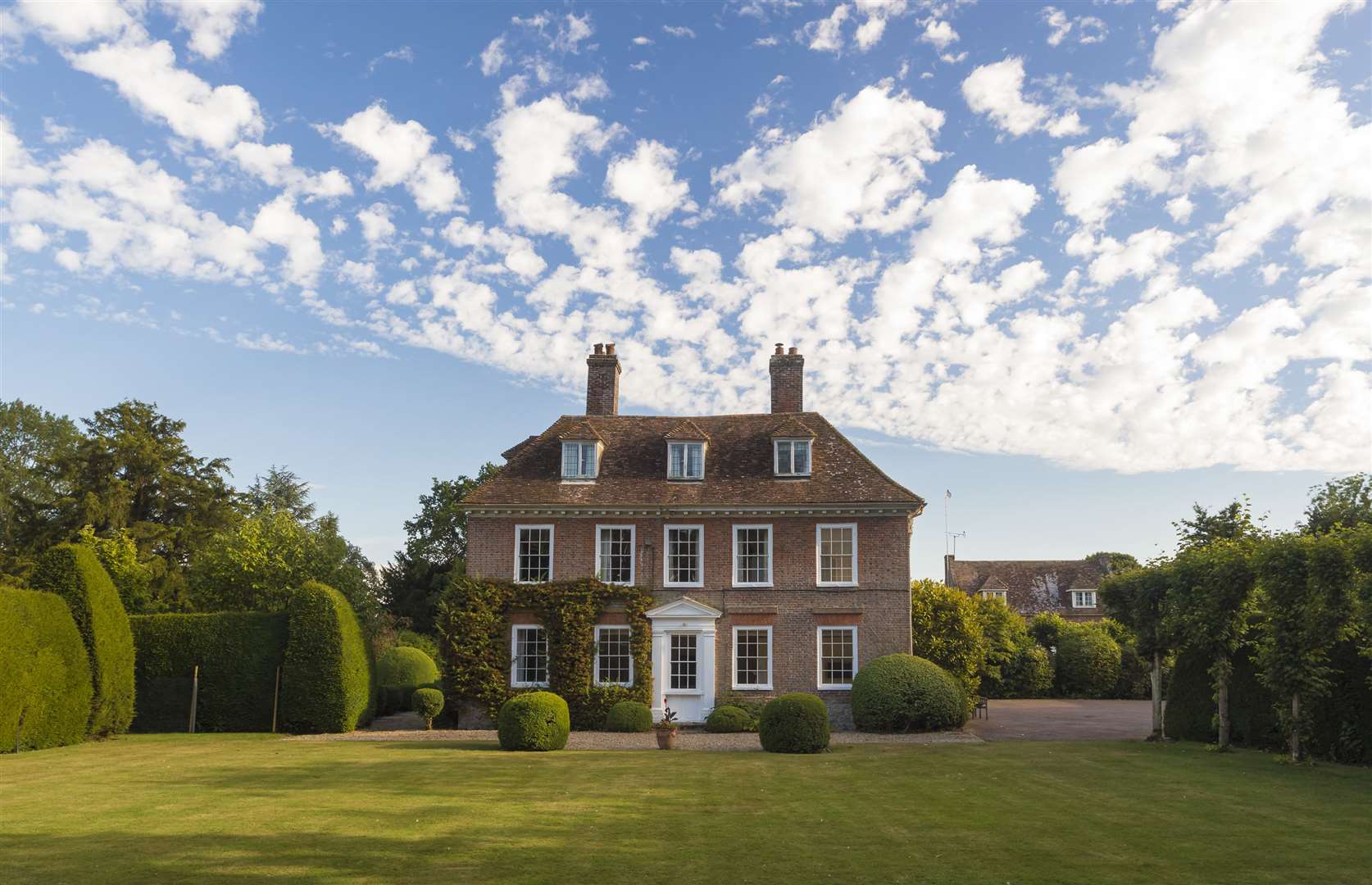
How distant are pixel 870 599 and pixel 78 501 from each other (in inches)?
1443

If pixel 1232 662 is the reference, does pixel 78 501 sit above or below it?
above

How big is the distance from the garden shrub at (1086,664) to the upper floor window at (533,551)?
95.2ft

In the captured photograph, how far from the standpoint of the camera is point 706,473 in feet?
101

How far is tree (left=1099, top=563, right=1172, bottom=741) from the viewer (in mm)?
24047

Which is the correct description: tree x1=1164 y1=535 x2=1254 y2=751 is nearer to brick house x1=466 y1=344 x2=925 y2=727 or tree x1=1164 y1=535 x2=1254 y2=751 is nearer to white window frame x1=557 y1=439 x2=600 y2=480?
brick house x1=466 y1=344 x2=925 y2=727

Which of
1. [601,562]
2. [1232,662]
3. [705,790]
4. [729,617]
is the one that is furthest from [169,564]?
[1232,662]

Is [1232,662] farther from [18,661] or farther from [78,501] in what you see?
[78,501]

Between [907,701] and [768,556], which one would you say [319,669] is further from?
[907,701]

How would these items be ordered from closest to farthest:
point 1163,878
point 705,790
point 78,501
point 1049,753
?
point 1163,878
point 705,790
point 1049,753
point 78,501

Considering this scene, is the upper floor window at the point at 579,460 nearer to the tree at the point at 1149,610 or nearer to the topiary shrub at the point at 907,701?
the topiary shrub at the point at 907,701

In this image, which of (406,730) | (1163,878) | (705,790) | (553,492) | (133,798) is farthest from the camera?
(553,492)

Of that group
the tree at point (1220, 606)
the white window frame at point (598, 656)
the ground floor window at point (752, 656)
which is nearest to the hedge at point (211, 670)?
the white window frame at point (598, 656)

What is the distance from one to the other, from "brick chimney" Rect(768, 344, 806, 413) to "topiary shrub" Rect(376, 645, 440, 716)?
1721cm

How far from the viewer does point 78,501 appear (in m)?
42.4
